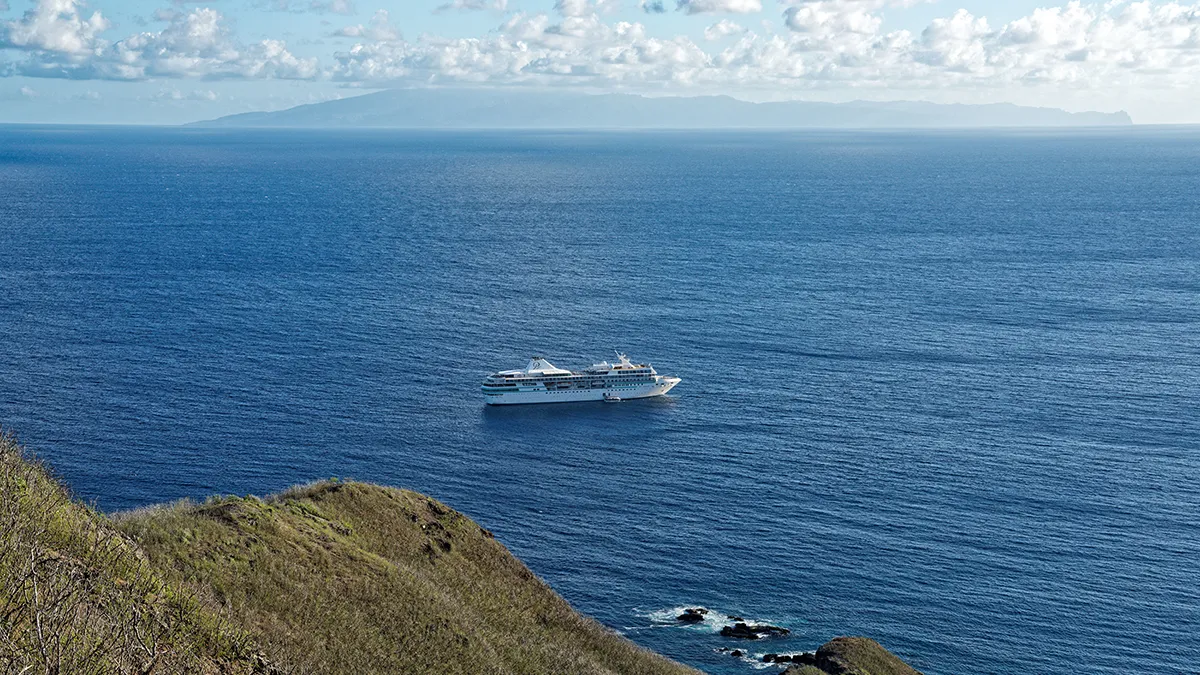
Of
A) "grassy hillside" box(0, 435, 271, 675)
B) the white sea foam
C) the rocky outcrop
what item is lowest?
the white sea foam

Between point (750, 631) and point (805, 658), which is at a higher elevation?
point (805, 658)

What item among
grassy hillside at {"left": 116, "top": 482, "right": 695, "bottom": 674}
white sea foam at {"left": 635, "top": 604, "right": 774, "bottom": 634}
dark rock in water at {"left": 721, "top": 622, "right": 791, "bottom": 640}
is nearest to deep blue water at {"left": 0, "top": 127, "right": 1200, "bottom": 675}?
white sea foam at {"left": 635, "top": 604, "right": 774, "bottom": 634}

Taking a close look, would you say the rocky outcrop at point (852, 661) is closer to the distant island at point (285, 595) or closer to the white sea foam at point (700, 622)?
the distant island at point (285, 595)

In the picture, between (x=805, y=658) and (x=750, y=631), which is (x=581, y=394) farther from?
(x=805, y=658)

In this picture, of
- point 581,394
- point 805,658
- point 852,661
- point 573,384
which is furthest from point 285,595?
point 581,394

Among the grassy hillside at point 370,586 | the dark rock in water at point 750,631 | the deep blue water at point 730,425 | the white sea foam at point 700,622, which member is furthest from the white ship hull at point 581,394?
the grassy hillside at point 370,586

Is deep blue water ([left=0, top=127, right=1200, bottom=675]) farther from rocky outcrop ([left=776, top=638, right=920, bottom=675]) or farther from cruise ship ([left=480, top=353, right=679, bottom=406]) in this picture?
rocky outcrop ([left=776, top=638, right=920, bottom=675])

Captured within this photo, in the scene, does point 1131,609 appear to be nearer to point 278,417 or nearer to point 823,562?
point 823,562
